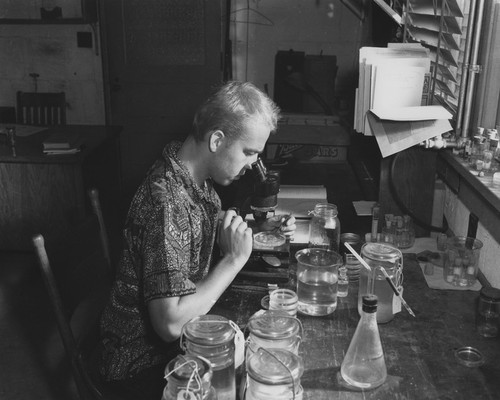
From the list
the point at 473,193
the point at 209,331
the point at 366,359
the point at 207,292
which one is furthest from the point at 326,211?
the point at 209,331

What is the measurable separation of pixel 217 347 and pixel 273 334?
0.13 m

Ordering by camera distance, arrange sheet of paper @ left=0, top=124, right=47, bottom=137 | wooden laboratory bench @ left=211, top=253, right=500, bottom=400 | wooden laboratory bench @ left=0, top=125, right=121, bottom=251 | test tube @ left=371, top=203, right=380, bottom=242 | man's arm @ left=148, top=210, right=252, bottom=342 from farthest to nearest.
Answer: sheet of paper @ left=0, top=124, right=47, bottom=137
wooden laboratory bench @ left=0, top=125, right=121, bottom=251
test tube @ left=371, top=203, right=380, bottom=242
man's arm @ left=148, top=210, right=252, bottom=342
wooden laboratory bench @ left=211, top=253, right=500, bottom=400

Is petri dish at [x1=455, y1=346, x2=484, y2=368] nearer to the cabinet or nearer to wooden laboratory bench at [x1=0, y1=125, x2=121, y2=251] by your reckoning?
wooden laboratory bench at [x1=0, y1=125, x2=121, y2=251]

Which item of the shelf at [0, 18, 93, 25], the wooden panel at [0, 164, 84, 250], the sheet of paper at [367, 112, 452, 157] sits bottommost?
the wooden panel at [0, 164, 84, 250]

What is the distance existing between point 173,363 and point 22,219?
2.89m

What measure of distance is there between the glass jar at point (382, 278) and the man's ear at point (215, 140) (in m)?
0.50

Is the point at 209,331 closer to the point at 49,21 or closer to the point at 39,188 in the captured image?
the point at 39,188

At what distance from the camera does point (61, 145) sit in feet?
11.5

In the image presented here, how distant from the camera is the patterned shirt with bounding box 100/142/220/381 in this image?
54.0 inches

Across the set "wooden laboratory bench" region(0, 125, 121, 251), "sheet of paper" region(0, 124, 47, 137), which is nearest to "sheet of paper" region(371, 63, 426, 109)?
"wooden laboratory bench" region(0, 125, 121, 251)

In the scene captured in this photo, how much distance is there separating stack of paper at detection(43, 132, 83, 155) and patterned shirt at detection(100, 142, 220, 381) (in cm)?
210

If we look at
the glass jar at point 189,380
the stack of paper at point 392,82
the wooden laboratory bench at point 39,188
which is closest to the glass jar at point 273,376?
the glass jar at point 189,380

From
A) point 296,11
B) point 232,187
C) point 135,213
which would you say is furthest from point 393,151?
point 296,11

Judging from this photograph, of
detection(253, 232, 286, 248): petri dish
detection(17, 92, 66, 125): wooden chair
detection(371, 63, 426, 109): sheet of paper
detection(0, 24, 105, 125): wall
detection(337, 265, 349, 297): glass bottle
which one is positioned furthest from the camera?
detection(0, 24, 105, 125): wall
